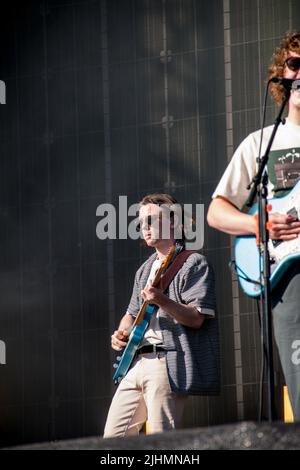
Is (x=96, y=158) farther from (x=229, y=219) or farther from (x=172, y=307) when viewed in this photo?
(x=229, y=219)

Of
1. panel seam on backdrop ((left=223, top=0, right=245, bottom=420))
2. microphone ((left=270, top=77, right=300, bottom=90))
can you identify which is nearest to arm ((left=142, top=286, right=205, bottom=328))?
microphone ((left=270, top=77, right=300, bottom=90))

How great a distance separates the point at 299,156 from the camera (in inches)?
160

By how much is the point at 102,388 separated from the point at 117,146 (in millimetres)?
1481

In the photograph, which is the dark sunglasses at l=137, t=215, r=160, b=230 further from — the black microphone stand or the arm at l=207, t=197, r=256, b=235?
the black microphone stand

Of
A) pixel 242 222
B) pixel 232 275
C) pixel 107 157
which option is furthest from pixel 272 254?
pixel 107 157

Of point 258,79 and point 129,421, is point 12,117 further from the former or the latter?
point 129,421

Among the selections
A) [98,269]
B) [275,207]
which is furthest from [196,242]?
[275,207]

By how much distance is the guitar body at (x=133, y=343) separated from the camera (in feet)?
15.1

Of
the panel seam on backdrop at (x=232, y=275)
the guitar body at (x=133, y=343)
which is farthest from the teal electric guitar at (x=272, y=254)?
the panel seam on backdrop at (x=232, y=275)

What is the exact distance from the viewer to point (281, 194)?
4.09 meters

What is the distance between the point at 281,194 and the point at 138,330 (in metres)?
0.94

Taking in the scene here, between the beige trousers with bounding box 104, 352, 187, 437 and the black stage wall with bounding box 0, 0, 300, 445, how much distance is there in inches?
64.3

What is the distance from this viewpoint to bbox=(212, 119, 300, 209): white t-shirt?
4.06 m

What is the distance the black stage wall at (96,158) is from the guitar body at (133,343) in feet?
5.39
